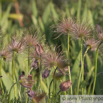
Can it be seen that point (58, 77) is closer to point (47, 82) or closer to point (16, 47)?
point (16, 47)

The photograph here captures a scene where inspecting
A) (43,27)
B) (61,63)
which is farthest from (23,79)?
(43,27)

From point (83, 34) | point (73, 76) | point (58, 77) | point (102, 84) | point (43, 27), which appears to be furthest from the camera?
point (43, 27)

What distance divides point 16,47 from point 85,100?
1.27 ft

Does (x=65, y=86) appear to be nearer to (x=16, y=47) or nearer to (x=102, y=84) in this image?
(x=16, y=47)

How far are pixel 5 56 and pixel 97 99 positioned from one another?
18.2 inches

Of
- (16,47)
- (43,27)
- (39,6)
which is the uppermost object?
(39,6)

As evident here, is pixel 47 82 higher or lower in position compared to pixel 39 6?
lower

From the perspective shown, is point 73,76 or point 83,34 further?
point 73,76

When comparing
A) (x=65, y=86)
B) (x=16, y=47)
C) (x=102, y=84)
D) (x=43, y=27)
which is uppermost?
(x=43, y=27)

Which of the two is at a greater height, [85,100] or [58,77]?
[58,77]

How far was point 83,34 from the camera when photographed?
789 millimetres

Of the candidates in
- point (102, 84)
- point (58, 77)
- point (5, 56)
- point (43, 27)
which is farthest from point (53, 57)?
point (43, 27)

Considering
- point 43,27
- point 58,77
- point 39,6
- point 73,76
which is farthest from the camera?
point 39,6

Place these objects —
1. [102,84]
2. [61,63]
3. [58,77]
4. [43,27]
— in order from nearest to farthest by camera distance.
→ [61,63] < [58,77] < [102,84] < [43,27]
